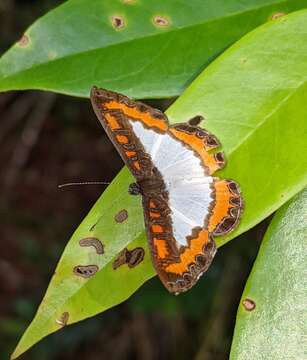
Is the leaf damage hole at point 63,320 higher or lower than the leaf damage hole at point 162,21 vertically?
lower

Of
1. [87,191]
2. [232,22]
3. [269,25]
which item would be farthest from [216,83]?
[87,191]

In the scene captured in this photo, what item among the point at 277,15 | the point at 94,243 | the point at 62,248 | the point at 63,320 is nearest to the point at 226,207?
the point at 94,243

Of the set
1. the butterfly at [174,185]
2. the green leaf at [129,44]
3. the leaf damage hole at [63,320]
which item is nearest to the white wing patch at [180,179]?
the butterfly at [174,185]

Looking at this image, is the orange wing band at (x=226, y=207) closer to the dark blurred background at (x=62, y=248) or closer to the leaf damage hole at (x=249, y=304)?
the leaf damage hole at (x=249, y=304)

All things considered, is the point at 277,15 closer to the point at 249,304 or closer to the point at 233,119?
the point at 233,119

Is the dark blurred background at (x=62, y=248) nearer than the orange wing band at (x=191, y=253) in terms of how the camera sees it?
No

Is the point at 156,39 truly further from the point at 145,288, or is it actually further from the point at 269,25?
the point at 145,288

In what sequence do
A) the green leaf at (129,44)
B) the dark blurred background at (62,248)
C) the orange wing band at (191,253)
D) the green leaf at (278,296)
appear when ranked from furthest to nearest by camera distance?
the dark blurred background at (62,248), the green leaf at (129,44), the orange wing band at (191,253), the green leaf at (278,296)

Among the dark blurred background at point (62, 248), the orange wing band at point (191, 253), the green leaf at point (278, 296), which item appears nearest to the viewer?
the green leaf at point (278, 296)

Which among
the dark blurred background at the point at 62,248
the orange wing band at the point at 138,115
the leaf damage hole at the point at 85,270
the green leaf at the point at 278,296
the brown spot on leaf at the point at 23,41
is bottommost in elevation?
the dark blurred background at the point at 62,248
